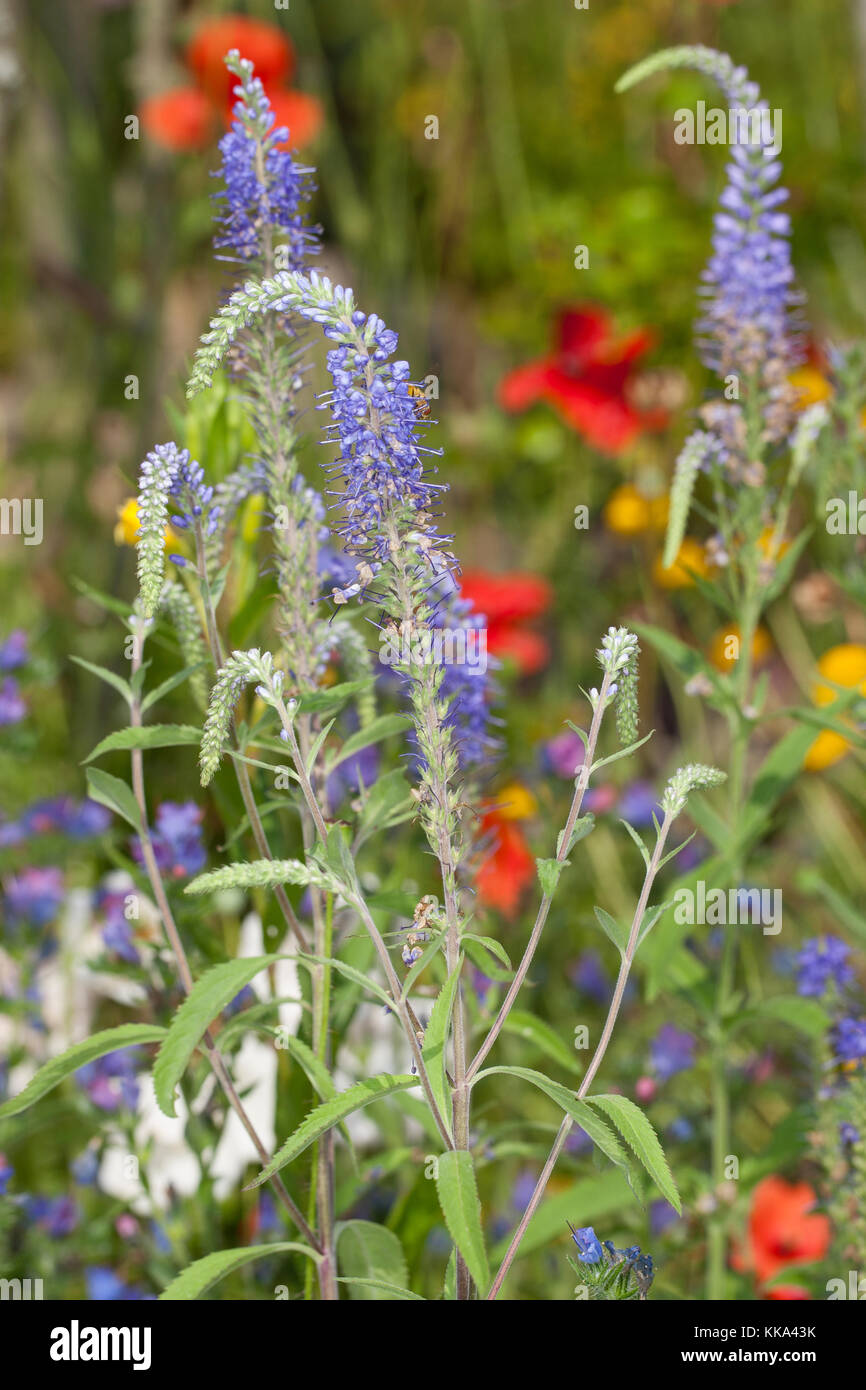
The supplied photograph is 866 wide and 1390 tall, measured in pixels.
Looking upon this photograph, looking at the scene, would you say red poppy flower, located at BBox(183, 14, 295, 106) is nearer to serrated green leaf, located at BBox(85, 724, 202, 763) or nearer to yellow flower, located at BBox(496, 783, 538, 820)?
yellow flower, located at BBox(496, 783, 538, 820)

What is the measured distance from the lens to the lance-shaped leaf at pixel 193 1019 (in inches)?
33.3

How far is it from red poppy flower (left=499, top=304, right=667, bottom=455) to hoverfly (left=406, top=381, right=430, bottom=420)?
161 cm

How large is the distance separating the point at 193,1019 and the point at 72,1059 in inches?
5.1

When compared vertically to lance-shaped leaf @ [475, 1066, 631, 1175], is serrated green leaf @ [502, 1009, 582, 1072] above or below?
above

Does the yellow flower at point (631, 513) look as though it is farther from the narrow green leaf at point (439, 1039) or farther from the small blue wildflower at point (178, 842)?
the narrow green leaf at point (439, 1039)

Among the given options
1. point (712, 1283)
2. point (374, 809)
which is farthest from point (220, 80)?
point (712, 1283)

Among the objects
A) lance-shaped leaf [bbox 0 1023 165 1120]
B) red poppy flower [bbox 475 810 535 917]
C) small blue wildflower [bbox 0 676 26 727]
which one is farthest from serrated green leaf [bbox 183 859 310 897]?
red poppy flower [bbox 475 810 535 917]

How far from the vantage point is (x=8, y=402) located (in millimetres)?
3941

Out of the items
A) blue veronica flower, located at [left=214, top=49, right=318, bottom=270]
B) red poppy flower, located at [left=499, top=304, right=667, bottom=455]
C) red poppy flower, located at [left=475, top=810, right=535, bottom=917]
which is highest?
red poppy flower, located at [left=499, top=304, right=667, bottom=455]

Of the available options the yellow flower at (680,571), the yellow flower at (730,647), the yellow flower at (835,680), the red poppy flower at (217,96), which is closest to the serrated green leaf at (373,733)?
the yellow flower at (730,647)

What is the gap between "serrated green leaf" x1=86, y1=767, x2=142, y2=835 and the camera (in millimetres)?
1058

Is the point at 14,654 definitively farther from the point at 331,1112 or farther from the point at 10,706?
the point at 331,1112

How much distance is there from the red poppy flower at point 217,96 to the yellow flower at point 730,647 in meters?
1.29
